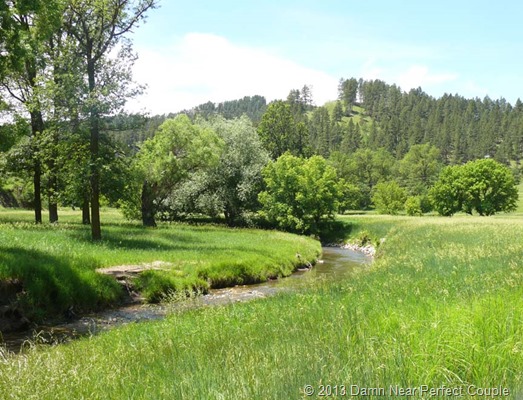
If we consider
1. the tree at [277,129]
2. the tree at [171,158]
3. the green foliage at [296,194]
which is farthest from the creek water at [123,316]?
the tree at [277,129]

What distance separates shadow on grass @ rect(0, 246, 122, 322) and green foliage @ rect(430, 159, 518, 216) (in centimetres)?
7466

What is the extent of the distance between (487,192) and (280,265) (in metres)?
63.6

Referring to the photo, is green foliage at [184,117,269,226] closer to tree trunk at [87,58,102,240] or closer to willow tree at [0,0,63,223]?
willow tree at [0,0,63,223]

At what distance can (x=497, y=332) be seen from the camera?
489 cm

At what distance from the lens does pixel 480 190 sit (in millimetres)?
77125

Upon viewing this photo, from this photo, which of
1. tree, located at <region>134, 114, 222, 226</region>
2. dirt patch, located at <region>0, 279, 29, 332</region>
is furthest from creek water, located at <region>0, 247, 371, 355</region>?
tree, located at <region>134, 114, 222, 226</region>

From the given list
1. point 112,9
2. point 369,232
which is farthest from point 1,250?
point 369,232

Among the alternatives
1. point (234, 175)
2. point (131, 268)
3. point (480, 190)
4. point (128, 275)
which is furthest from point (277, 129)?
point (128, 275)

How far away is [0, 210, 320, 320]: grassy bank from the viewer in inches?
608

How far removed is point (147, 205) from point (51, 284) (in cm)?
2455

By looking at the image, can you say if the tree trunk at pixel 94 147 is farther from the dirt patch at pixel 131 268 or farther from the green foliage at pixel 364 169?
the green foliage at pixel 364 169

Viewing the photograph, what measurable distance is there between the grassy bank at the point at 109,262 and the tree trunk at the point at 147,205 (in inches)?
234

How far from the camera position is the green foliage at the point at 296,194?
173 feet

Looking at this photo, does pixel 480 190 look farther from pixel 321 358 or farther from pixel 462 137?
pixel 462 137
